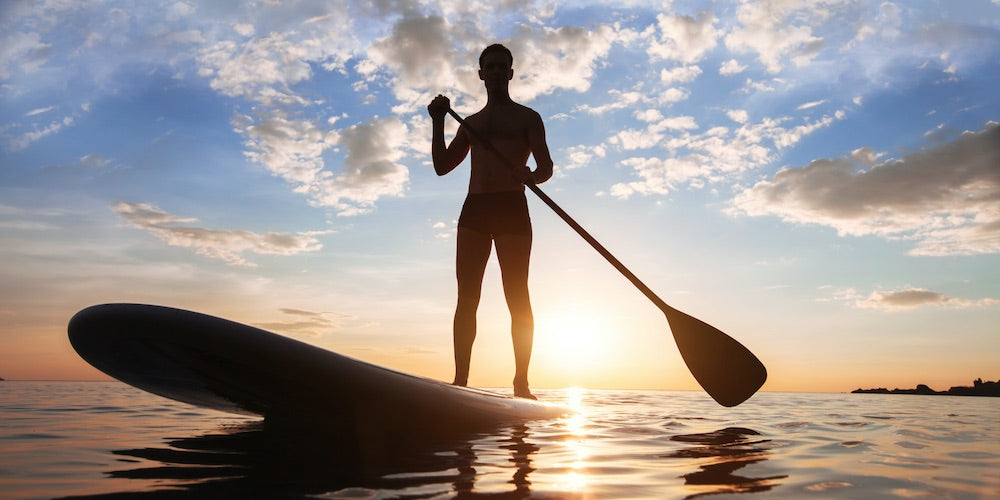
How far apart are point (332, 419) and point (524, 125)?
264 cm

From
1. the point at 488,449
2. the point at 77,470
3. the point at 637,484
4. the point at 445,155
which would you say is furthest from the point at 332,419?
the point at 445,155

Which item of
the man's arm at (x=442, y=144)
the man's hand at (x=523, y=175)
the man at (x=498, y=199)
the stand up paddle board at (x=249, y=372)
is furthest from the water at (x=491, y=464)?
the man's arm at (x=442, y=144)

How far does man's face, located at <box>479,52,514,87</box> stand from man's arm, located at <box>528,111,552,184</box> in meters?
0.35

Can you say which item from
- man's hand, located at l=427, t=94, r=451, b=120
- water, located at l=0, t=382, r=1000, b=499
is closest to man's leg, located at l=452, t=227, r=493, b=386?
man's hand, located at l=427, t=94, r=451, b=120

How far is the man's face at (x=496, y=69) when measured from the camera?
471cm

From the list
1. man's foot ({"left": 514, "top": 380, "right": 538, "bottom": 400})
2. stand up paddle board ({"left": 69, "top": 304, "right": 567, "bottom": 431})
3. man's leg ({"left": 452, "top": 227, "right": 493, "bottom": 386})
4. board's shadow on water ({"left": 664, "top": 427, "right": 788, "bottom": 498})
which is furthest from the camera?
man's foot ({"left": 514, "top": 380, "right": 538, "bottom": 400})

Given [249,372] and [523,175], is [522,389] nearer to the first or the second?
[523,175]

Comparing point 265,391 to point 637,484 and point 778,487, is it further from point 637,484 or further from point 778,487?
point 778,487

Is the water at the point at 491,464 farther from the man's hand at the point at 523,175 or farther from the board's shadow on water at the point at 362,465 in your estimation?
the man's hand at the point at 523,175

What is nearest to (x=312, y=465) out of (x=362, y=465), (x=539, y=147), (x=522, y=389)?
(x=362, y=465)

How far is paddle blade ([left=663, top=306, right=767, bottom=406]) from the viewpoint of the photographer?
423 centimetres

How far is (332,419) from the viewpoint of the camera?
9.80 ft

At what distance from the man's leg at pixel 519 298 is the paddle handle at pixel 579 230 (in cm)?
31

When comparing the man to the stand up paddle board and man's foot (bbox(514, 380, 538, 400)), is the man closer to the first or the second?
man's foot (bbox(514, 380, 538, 400))
